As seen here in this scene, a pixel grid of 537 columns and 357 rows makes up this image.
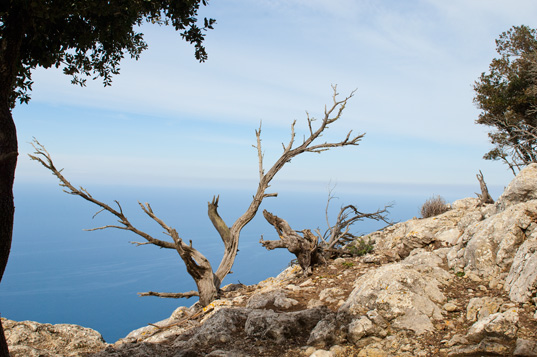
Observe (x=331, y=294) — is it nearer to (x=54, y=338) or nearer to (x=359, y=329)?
(x=359, y=329)

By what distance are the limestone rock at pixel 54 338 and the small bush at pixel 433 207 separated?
14157mm

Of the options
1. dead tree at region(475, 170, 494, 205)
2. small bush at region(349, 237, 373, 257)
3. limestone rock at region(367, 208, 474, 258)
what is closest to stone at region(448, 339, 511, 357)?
limestone rock at region(367, 208, 474, 258)

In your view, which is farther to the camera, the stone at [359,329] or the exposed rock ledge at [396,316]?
the stone at [359,329]

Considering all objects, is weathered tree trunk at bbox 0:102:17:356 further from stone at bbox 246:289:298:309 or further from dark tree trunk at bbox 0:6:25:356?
stone at bbox 246:289:298:309

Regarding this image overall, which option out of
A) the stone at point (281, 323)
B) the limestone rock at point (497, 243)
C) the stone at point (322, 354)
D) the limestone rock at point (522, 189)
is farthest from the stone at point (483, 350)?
the limestone rock at point (522, 189)

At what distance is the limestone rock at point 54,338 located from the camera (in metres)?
8.05

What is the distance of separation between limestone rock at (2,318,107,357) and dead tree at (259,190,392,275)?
5019 mm

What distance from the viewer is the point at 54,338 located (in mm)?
8445

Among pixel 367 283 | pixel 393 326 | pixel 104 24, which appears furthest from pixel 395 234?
pixel 104 24

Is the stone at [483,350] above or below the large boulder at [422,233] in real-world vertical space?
below

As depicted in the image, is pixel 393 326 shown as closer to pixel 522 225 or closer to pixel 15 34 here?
pixel 522 225

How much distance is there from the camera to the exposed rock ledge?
551 centimetres

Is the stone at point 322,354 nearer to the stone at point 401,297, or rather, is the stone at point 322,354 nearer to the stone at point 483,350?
the stone at point 401,297

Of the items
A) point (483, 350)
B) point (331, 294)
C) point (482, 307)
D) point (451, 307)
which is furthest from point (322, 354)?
point (331, 294)
